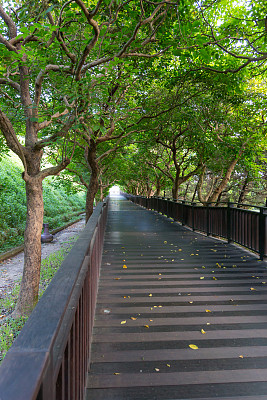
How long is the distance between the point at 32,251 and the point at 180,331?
427cm

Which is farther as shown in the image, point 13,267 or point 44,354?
point 13,267

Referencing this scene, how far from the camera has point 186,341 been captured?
3148mm

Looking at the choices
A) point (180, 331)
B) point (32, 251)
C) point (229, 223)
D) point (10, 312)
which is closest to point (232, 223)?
point (229, 223)

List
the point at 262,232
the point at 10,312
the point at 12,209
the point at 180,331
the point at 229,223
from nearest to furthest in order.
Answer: the point at 180,331, the point at 262,232, the point at 10,312, the point at 229,223, the point at 12,209

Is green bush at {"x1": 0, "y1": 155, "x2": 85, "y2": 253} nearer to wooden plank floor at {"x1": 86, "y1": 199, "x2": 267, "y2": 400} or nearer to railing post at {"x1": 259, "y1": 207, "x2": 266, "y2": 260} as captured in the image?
wooden plank floor at {"x1": 86, "y1": 199, "x2": 267, "y2": 400}

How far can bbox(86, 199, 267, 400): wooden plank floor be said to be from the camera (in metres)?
2.47

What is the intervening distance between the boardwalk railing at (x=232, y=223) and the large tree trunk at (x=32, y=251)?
515 cm

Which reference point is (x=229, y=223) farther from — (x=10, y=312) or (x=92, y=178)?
(x=92, y=178)

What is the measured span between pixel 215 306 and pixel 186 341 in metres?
1.05

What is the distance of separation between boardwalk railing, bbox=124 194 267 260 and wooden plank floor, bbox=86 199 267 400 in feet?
2.03

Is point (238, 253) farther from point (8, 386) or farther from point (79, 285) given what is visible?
point (8, 386)

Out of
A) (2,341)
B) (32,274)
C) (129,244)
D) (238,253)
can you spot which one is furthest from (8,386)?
(129,244)

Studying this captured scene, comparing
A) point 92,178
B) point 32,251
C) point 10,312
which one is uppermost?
point 92,178

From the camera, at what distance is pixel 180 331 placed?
3350 mm
